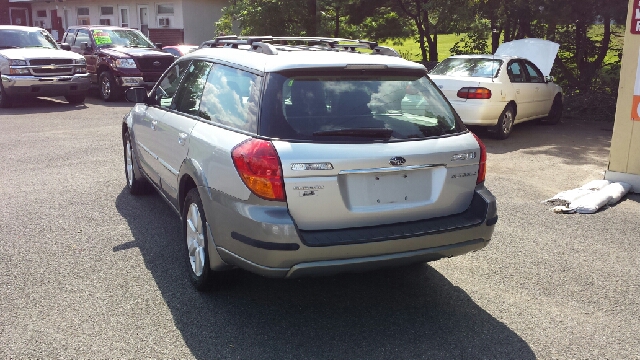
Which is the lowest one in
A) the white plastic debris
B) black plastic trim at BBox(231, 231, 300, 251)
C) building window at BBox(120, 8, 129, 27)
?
the white plastic debris

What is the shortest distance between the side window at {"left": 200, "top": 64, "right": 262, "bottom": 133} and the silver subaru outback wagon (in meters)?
0.01

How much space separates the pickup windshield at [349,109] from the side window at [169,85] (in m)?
1.81

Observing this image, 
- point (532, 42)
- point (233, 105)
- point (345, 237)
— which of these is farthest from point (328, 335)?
point (532, 42)

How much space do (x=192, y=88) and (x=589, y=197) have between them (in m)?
4.62

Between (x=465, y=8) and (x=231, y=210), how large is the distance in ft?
51.9

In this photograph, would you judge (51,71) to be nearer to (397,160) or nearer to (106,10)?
(397,160)

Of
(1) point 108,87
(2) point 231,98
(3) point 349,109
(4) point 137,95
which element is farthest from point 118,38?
(3) point 349,109

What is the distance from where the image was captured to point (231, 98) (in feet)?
14.4

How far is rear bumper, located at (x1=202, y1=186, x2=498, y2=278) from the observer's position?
3.69m

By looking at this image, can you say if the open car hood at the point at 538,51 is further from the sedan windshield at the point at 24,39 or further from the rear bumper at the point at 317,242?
the sedan windshield at the point at 24,39

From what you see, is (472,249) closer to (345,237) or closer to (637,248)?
(345,237)

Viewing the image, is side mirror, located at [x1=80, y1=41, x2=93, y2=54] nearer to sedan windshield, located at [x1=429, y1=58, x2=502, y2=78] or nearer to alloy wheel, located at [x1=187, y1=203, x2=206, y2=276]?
sedan windshield, located at [x1=429, y1=58, x2=502, y2=78]

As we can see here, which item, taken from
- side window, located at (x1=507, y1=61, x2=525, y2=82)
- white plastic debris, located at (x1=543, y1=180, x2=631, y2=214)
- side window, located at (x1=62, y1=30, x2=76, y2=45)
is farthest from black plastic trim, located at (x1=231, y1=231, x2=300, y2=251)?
side window, located at (x1=62, y1=30, x2=76, y2=45)

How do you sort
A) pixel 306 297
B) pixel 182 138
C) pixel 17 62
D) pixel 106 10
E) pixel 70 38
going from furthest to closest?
pixel 106 10
pixel 70 38
pixel 17 62
pixel 182 138
pixel 306 297
